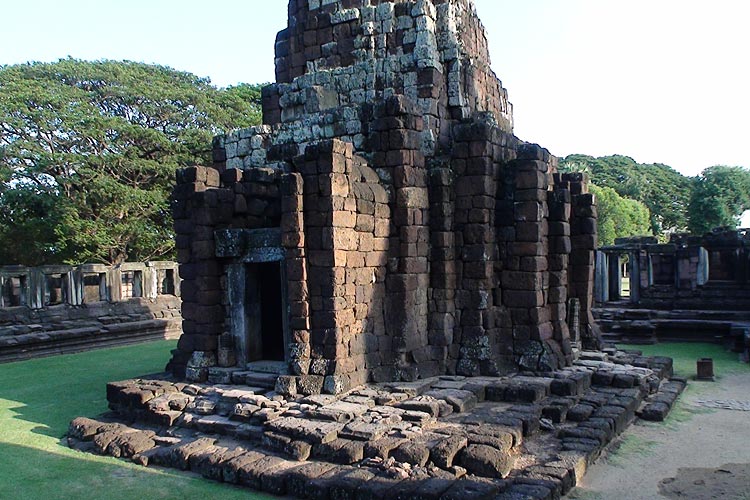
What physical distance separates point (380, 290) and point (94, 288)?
1491cm

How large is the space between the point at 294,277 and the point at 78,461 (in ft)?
11.2

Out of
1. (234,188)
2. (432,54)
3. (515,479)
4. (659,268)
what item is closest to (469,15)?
(432,54)

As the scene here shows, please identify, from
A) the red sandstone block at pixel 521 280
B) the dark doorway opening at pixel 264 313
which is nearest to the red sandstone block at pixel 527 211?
the red sandstone block at pixel 521 280

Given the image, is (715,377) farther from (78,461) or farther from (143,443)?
(78,461)

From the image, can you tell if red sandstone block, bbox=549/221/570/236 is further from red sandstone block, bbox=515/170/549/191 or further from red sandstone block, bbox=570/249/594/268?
red sandstone block, bbox=570/249/594/268

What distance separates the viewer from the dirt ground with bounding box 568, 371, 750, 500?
20.6ft

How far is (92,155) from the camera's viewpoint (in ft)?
69.3

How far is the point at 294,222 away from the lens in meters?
8.24

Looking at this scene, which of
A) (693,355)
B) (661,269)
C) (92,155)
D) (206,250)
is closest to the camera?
(206,250)

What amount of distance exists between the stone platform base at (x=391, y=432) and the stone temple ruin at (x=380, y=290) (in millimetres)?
35

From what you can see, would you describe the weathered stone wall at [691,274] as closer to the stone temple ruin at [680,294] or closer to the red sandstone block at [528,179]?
the stone temple ruin at [680,294]

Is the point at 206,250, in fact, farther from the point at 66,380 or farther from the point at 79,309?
the point at 79,309

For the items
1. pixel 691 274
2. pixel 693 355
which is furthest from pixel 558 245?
pixel 691 274

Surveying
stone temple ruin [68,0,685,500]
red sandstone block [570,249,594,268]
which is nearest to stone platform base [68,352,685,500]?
stone temple ruin [68,0,685,500]
